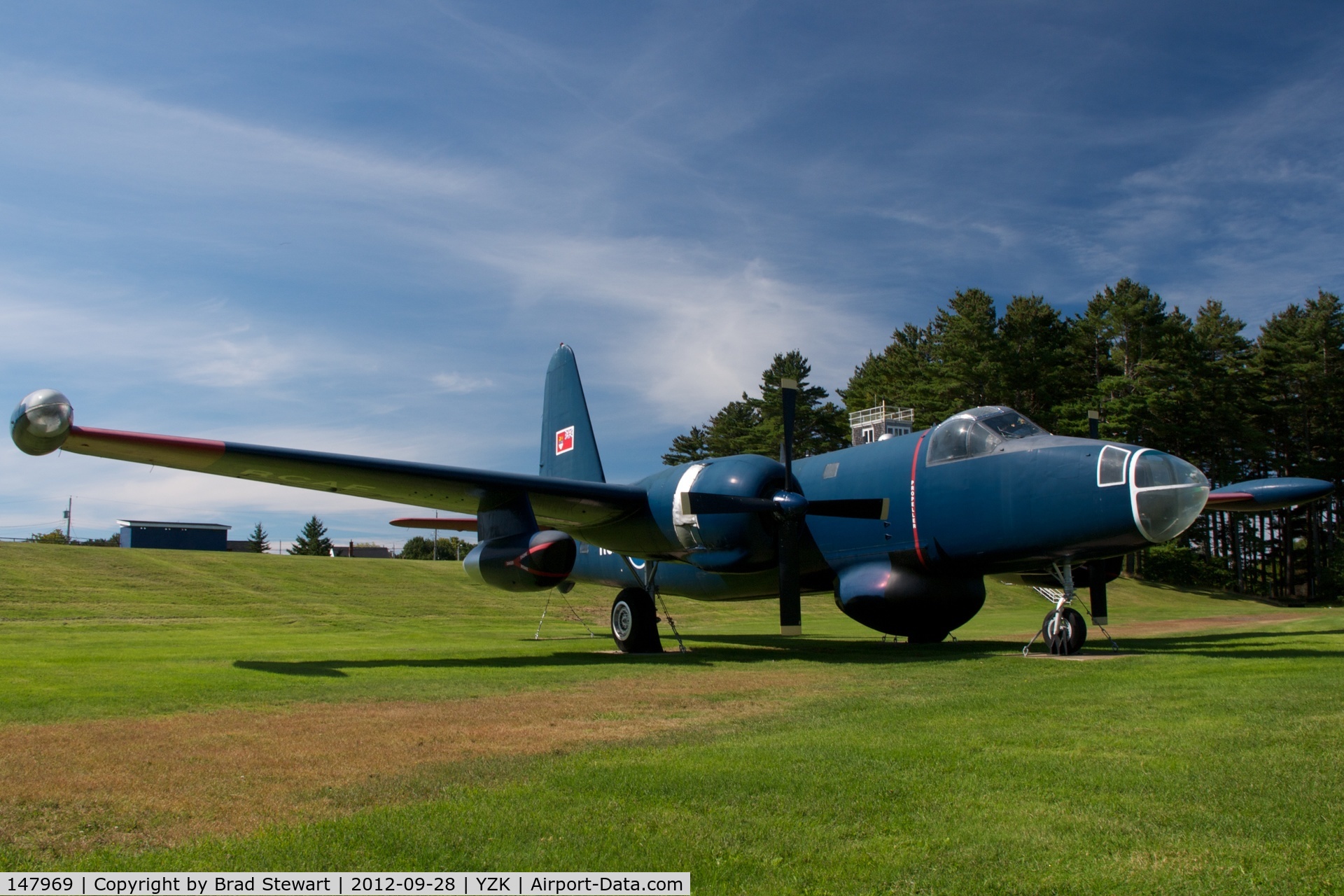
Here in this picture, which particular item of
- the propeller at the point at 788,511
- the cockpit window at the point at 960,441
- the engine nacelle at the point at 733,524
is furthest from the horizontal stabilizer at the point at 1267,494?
the engine nacelle at the point at 733,524

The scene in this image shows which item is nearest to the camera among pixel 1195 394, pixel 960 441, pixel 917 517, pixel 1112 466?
pixel 1112 466

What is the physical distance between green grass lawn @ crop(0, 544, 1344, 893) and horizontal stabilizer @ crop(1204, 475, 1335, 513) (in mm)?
2465

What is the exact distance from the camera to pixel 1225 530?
58750mm

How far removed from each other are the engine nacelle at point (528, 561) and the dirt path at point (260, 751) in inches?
167

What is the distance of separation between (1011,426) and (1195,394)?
4712 centimetres

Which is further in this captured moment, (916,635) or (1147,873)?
(916,635)

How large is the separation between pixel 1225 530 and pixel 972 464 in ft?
183

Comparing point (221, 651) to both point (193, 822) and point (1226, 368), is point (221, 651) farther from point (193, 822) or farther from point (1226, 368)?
point (1226, 368)

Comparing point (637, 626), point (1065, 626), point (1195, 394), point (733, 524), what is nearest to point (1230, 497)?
point (1065, 626)

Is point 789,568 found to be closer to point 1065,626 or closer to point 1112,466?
point 1065,626

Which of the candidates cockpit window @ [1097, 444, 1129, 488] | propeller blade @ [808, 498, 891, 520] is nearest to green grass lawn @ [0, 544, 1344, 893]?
propeller blade @ [808, 498, 891, 520]

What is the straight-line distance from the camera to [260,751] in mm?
6148

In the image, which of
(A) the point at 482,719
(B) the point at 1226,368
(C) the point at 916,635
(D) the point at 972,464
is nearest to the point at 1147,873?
(A) the point at 482,719

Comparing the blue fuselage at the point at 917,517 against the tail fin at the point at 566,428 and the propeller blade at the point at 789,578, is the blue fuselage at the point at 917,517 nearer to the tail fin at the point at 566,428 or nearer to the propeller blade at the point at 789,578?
the propeller blade at the point at 789,578
